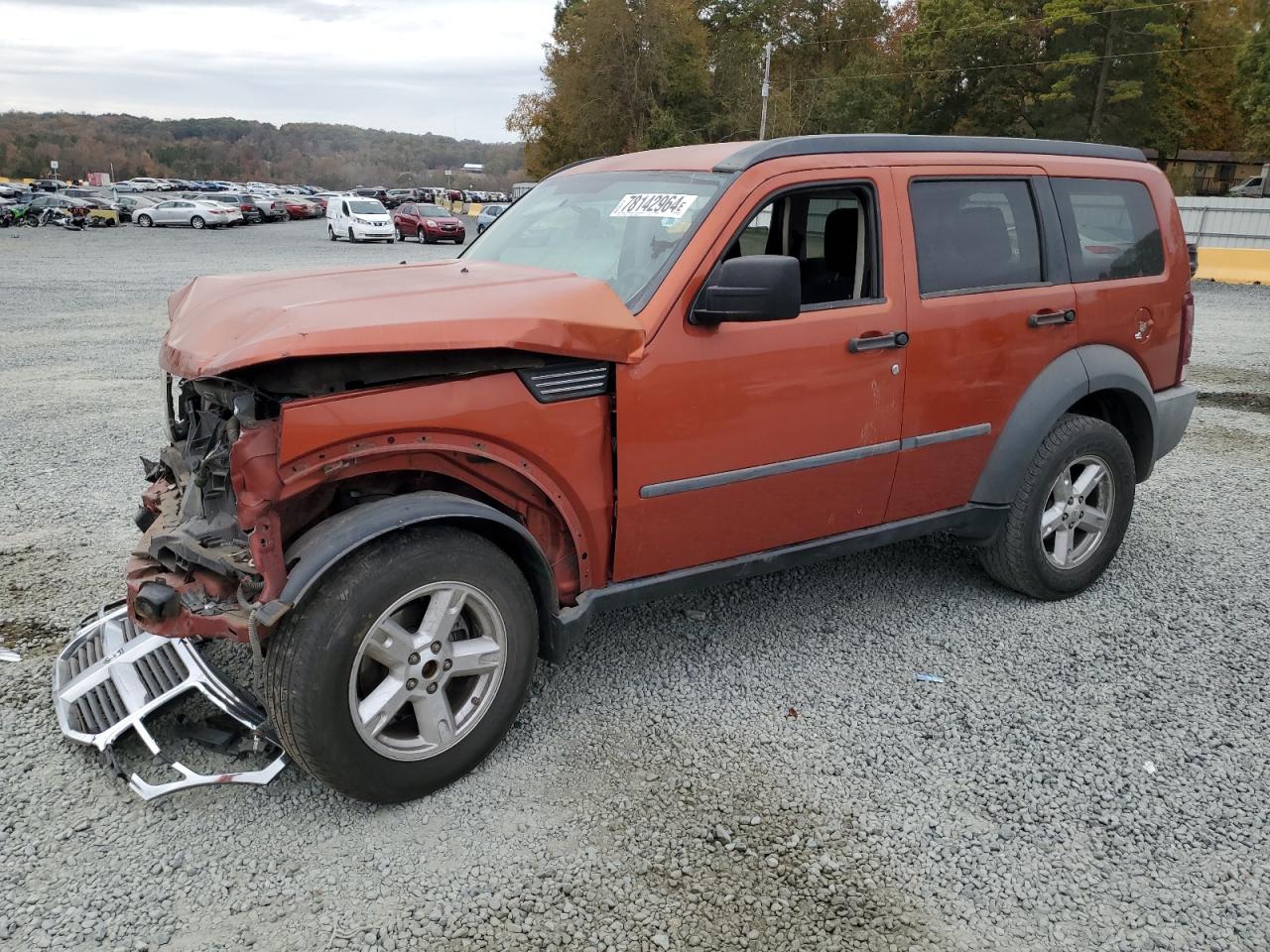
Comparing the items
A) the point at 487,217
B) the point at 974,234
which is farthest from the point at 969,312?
the point at 487,217

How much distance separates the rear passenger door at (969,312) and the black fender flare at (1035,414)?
0.05 m

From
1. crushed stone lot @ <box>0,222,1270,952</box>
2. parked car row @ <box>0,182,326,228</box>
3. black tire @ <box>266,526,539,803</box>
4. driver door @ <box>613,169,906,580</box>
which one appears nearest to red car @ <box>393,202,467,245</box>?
parked car row @ <box>0,182,326,228</box>

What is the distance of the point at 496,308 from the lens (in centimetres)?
293

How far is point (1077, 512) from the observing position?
15.0ft

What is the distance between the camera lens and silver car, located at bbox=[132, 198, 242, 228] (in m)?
41.0

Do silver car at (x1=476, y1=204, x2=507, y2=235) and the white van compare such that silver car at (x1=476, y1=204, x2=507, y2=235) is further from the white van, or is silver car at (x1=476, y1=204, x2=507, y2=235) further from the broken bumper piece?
the white van

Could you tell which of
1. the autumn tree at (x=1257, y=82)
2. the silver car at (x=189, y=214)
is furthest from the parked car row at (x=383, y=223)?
the autumn tree at (x=1257, y=82)

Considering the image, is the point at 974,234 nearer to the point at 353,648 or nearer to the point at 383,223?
the point at 353,648

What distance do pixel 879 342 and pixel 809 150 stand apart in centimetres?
78

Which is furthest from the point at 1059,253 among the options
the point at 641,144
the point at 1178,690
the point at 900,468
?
the point at 641,144

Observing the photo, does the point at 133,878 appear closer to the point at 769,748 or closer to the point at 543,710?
the point at 543,710

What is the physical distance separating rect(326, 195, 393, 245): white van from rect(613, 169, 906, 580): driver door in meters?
30.0

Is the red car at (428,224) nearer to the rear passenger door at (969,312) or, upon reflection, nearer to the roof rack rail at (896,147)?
the roof rack rail at (896,147)

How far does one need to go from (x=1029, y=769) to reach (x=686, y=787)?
1.19m
